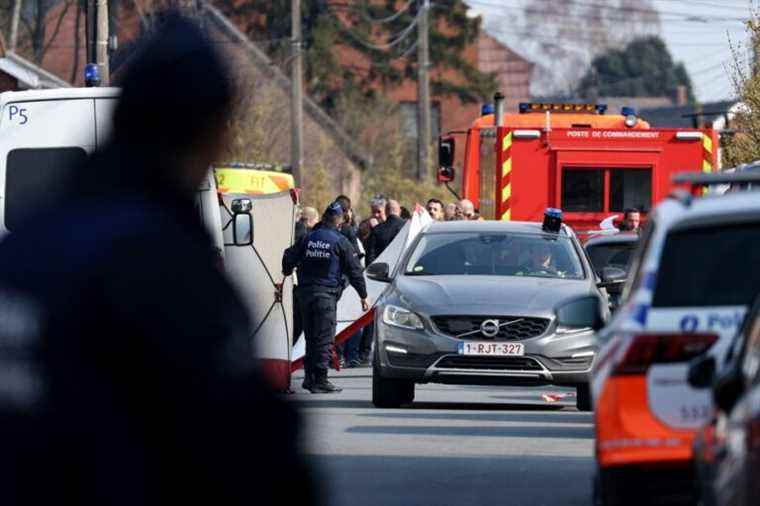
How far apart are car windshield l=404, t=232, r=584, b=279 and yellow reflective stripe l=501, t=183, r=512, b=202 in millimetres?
8183

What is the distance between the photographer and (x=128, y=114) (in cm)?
395

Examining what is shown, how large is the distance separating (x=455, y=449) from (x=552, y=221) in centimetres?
452

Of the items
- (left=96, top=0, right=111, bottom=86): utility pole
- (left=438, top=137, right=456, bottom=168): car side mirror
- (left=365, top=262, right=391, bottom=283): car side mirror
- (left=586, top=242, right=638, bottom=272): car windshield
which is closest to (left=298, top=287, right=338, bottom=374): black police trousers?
(left=365, top=262, right=391, bottom=283): car side mirror

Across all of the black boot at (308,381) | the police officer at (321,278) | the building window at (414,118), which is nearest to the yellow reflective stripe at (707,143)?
the police officer at (321,278)

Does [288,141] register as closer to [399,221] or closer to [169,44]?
[399,221]

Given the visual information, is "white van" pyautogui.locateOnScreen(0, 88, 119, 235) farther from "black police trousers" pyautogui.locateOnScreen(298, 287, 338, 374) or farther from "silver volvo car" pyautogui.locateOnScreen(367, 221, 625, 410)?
"black police trousers" pyautogui.locateOnScreen(298, 287, 338, 374)

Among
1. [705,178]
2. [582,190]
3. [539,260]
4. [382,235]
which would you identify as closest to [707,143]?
[582,190]

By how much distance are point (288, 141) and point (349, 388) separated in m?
40.1

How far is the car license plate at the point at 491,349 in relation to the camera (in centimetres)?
1577

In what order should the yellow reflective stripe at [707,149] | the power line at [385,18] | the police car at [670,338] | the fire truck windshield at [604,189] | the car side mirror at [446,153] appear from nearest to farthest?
the police car at [670,338], the yellow reflective stripe at [707,149], the fire truck windshield at [604,189], the car side mirror at [446,153], the power line at [385,18]

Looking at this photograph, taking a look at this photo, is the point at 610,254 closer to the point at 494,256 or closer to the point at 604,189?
the point at 494,256

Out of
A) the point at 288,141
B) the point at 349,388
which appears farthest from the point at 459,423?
the point at 288,141

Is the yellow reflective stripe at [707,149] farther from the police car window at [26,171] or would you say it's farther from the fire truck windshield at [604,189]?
the police car window at [26,171]

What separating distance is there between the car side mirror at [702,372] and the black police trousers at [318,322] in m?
11.6
